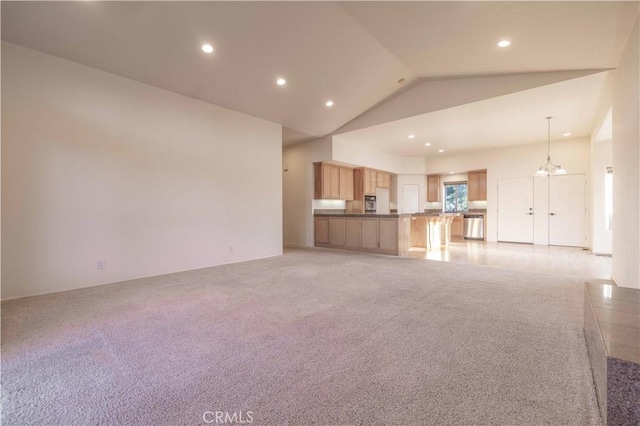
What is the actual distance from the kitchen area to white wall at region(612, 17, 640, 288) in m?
3.40

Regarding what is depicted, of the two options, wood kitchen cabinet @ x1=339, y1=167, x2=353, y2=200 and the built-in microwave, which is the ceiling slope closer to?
wood kitchen cabinet @ x1=339, y1=167, x2=353, y2=200

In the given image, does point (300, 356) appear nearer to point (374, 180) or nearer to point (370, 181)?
point (370, 181)

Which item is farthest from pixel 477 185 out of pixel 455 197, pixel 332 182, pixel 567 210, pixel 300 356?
pixel 300 356

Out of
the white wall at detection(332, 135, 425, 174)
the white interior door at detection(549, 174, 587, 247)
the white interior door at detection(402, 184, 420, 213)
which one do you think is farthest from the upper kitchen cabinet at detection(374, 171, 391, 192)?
the white interior door at detection(549, 174, 587, 247)

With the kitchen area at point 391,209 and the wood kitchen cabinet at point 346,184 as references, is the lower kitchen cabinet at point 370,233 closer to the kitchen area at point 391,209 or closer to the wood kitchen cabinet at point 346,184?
the kitchen area at point 391,209

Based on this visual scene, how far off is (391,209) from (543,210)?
444cm

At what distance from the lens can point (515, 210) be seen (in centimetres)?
839

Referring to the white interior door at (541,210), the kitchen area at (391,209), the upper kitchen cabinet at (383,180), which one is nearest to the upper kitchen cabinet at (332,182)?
the kitchen area at (391,209)

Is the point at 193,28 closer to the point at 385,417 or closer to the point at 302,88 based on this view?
the point at 302,88

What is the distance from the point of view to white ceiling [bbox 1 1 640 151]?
3.09m

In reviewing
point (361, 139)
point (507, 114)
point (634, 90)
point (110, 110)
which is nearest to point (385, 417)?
point (634, 90)

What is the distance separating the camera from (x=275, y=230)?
6.43 m

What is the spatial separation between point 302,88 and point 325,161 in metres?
2.62

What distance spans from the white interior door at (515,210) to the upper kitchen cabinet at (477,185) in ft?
1.91
